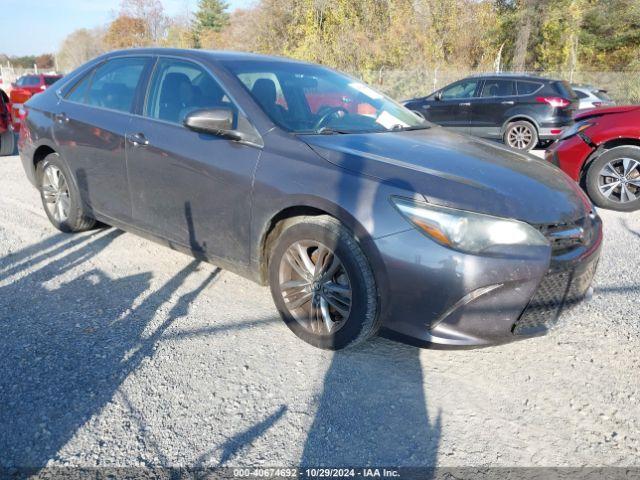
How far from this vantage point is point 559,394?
2.73 metres

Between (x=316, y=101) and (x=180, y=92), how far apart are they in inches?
38.1

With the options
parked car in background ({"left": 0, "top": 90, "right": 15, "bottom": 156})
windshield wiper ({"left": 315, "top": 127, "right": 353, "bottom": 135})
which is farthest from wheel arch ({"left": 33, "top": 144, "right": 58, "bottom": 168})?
parked car in background ({"left": 0, "top": 90, "right": 15, "bottom": 156})

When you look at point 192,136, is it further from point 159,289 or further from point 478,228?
point 478,228

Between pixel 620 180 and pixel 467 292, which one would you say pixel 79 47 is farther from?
pixel 467 292

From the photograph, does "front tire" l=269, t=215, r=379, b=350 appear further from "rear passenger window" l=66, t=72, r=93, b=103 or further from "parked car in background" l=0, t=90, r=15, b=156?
"parked car in background" l=0, t=90, r=15, b=156

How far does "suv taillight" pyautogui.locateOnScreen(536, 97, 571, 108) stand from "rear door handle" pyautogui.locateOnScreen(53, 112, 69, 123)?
9531 millimetres

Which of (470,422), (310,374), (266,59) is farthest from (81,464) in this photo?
(266,59)

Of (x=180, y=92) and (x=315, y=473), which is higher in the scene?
(x=180, y=92)

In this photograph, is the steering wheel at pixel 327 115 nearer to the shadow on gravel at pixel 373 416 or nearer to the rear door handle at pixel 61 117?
the shadow on gravel at pixel 373 416

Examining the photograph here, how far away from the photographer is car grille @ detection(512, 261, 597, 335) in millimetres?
2619

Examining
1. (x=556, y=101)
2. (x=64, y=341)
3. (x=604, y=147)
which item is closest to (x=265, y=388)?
(x=64, y=341)

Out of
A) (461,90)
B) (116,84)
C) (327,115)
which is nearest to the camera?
(327,115)

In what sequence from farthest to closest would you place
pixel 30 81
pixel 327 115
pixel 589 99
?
pixel 30 81
pixel 589 99
pixel 327 115

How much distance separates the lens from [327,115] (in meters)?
3.55
